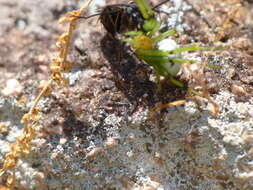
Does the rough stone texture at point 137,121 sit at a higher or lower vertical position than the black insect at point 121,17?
lower

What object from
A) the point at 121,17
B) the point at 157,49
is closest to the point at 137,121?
the point at 157,49

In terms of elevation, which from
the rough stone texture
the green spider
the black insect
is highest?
the black insect

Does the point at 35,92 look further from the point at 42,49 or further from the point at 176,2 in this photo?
the point at 176,2

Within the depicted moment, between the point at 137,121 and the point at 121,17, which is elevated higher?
the point at 121,17

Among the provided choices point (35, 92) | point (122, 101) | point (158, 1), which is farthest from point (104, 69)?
point (158, 1)

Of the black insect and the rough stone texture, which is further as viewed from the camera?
the black insect

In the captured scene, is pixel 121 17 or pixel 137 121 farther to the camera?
pixel 121 17

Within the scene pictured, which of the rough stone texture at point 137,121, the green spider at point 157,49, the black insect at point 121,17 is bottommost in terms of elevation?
the rough stone texture at point 137,121

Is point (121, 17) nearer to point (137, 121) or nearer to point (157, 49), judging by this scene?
point (157, 49)
